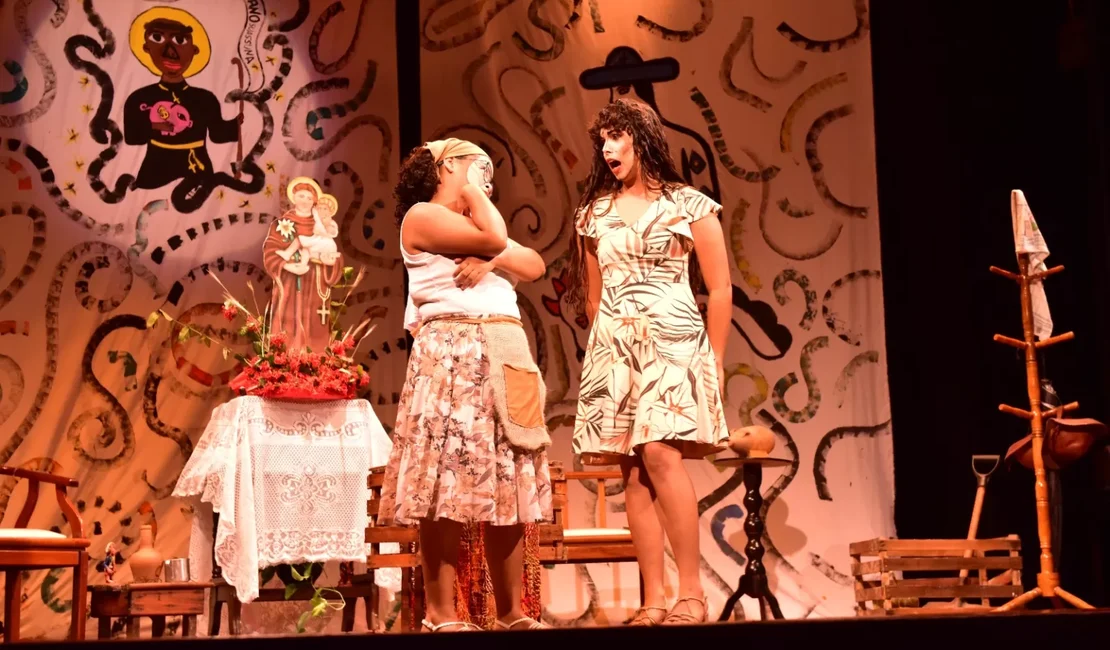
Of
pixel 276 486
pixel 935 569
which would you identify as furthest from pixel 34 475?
pixel 935 569

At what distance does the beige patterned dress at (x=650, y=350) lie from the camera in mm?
3025

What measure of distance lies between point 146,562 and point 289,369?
2.96 ft

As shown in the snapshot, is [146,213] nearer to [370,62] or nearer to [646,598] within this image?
[370,62]

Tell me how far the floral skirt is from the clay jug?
6.99 feet

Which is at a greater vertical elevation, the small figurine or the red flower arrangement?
the red flower arrangement

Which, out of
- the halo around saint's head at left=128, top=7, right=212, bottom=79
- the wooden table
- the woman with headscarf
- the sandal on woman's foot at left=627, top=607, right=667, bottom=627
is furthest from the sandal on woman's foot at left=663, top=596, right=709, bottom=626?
the halo around saint's head at left=128, top=7, right=212, bottom=79

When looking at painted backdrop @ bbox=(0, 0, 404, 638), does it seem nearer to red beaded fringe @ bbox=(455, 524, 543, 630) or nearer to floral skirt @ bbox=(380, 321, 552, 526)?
red beaded fringe @ bbox=(455, 524, 543, 630)

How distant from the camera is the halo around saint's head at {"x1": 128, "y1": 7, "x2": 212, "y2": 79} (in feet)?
18.8

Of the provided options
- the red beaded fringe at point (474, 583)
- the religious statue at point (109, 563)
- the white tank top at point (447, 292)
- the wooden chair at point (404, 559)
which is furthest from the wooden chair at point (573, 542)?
the religious statue at point (109, 563)

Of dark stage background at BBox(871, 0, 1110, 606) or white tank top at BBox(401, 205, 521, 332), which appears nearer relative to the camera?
white tank top at BBox(401, 205, 521, 332)

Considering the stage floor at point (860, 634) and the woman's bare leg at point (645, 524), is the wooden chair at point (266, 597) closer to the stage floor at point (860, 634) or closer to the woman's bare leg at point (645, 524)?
the woman's bare leg at point (645, 524)

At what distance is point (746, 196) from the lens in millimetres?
5734

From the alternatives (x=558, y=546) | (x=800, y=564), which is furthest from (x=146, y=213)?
(x=800, y=564)

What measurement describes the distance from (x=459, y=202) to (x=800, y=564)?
2932 millimetres
